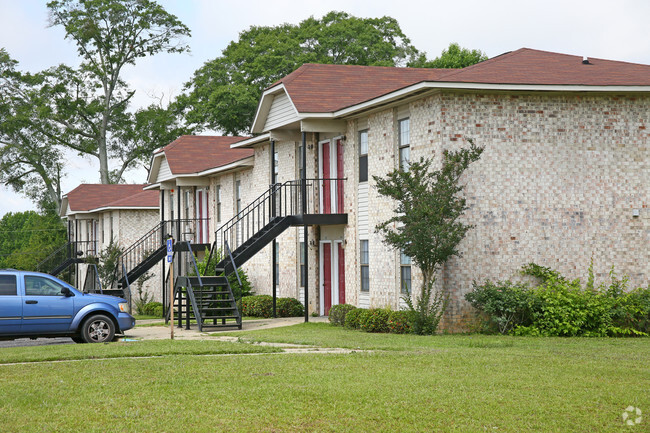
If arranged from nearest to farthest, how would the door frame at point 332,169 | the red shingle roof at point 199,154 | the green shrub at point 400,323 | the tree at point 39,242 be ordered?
the green shrub at point 400,323 < the door frame at point 332,169 < the red shingle roof at point 199,154 < the tree at point 39,242

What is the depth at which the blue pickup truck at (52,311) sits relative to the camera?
1802cm

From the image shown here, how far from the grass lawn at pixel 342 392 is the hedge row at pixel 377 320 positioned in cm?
464

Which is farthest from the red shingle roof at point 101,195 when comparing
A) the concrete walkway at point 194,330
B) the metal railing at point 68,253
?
the concrete walkway at point 194,330

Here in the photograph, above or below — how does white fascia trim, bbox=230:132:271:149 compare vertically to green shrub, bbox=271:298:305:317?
above

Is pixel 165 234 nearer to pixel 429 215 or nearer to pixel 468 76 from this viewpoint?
pixel 468 76

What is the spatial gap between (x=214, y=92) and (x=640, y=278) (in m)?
33.7

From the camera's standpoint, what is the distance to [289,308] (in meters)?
27.7

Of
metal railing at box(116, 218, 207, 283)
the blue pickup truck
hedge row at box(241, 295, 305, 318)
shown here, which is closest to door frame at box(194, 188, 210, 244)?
metal railing at box(116, 218, 207, 283)

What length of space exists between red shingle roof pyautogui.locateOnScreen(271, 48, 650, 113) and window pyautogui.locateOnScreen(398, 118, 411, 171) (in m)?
0.94

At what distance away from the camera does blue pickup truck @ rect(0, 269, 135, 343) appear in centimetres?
1802

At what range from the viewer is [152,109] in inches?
2382

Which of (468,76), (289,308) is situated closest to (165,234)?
(289,308)

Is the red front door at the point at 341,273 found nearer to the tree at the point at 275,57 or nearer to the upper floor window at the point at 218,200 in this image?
the upper floor window at the point at 218,200

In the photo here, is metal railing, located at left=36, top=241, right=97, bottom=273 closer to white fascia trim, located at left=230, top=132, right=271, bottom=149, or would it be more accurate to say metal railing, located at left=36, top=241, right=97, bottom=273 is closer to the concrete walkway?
white fascia trim, located at left=230, top=132, right=271, bottom=149
